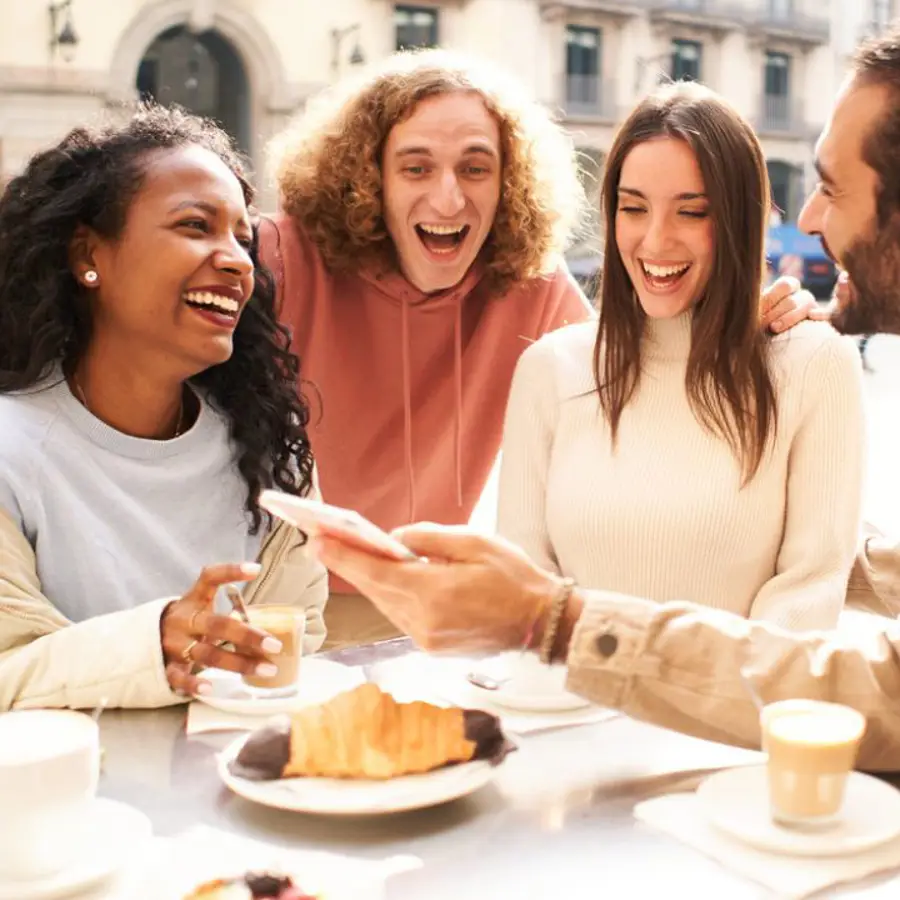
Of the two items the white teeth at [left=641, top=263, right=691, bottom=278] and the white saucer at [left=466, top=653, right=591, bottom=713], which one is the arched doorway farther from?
the white saucer at [left=466, top=653, right=591, bottom=713]

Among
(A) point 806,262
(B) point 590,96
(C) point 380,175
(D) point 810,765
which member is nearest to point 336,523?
(D) point 810,765

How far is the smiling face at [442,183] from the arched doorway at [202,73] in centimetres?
1187

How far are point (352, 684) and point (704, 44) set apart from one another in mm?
16516

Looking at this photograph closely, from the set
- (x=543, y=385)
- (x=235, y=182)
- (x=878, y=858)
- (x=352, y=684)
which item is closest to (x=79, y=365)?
(x=235, y=182)

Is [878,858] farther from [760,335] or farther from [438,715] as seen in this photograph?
[760,335]

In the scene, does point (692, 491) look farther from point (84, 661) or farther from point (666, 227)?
point (84, 661)

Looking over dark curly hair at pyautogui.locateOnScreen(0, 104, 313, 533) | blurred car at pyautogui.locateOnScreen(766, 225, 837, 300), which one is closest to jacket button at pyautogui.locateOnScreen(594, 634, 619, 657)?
dark curly hair at pyautogui.locateOnScreen(0, 104, 313, 533)

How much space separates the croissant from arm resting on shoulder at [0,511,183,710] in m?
0.26

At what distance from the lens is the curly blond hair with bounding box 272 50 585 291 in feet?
8.48

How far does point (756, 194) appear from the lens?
216 cm

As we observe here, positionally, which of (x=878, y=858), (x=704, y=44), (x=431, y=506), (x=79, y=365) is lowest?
(x=431, y=506)

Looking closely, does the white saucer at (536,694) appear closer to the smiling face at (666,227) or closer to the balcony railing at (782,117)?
the smiling face at (666,227)

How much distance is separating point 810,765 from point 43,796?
0.65 m

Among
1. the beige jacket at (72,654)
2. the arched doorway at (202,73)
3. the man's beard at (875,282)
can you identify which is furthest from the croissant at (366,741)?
the arched doorway at (202,73)
